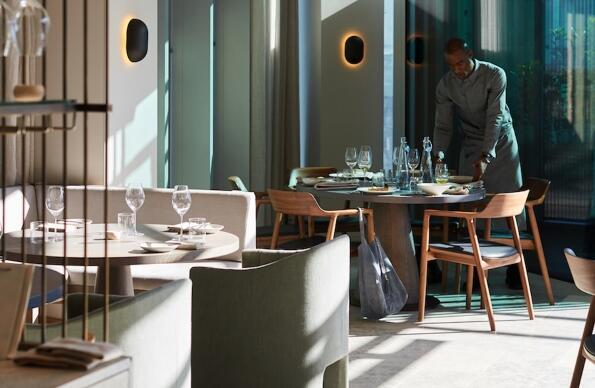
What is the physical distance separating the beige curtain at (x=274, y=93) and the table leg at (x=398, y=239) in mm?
3078

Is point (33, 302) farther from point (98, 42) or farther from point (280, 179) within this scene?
point (280, 179)

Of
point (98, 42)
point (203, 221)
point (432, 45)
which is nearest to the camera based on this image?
point (203, 221)

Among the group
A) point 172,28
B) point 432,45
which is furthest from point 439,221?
point 172,28

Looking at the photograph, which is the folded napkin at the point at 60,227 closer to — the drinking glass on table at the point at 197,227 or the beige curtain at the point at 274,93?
the drinking glass on table at the point at 197,227

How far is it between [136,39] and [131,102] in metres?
0.44

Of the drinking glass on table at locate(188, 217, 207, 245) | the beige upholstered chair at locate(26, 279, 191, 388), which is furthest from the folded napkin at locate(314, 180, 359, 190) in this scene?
the beige upholstered chair at locate(26, 279, 191, 388)

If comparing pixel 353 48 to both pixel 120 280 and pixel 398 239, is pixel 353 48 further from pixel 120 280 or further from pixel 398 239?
pixel 120 280

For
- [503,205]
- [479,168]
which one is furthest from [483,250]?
[479,168]

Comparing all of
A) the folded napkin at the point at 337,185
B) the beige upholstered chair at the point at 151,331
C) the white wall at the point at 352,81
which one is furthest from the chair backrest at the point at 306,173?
the beige upholstered chair at the point at 151,331

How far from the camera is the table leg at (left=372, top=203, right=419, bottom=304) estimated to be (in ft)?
21.9

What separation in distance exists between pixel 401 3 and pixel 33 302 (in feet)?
23.2

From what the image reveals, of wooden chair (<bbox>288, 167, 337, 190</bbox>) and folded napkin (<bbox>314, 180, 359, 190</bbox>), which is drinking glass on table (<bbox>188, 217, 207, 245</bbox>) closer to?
folded napkin (<bbox>314, 180, 359, 190</bbox>)

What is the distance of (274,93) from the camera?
380 inches

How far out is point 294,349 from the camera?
3828 millimetres
